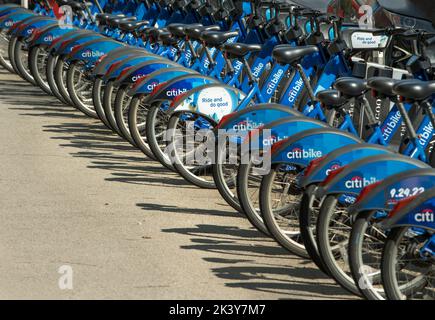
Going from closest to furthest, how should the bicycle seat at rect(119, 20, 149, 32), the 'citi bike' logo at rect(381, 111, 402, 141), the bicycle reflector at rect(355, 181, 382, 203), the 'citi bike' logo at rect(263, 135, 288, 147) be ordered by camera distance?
the bicycle reflector at rect(355, 181, 382, 203)
the 'citi bike' logo at rect(263, 135, 288, 147)
the 'citi bike' logo at rect(381, 111, 402, 141)
the bicycle seat at rect(119, 20, 149, 32)

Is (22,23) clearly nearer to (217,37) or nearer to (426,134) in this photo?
(217,37)

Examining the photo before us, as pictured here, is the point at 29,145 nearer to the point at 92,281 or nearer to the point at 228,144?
the point at 228,144

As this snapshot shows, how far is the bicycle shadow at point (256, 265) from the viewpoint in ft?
21.8

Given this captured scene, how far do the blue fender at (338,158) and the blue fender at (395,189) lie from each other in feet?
1.70

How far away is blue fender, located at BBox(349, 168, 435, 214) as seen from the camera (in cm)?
574

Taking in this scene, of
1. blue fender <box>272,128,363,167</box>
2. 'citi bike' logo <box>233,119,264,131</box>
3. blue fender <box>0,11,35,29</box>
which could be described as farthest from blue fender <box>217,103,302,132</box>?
blue fender <box>0,11,35,29</box>

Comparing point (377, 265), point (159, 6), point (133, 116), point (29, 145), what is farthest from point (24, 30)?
point (377, 265)

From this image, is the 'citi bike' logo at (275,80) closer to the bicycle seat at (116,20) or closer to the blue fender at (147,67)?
the blue fender at (147,67)

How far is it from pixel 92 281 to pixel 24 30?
24.9ft

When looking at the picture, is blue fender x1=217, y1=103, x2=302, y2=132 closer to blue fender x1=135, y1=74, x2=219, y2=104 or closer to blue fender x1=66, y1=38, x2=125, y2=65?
blue fender x1=135, y1=74, x2=219, y2=104

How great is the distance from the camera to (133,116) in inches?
385

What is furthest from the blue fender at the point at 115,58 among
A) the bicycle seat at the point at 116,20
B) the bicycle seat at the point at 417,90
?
the bicycle seat at the point at 417,90

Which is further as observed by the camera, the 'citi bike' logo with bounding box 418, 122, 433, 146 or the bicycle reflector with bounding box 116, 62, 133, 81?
the bicycle reflector with bounding box 116, 62, 133, 81

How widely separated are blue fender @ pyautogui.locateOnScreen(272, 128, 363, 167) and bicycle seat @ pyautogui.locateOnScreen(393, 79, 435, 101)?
1.36 ft
